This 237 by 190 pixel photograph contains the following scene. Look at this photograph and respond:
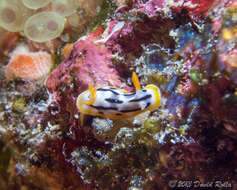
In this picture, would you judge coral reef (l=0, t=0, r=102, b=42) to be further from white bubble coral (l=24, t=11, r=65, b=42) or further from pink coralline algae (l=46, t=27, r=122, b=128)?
pink coralline algae (l=46, t=27, r=122, b=128)

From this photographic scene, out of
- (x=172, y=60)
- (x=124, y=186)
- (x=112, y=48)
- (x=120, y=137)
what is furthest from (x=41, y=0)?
(x=124, y=186)

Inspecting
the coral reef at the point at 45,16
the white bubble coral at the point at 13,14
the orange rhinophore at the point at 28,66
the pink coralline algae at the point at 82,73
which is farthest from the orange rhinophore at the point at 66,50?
the white bubble coral at the point at 13,14

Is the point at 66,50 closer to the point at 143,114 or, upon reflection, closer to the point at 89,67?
the point at 89,67

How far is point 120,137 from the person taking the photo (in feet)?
8.36

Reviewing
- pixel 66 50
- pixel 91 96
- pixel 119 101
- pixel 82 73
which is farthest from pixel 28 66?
pixel 119 101

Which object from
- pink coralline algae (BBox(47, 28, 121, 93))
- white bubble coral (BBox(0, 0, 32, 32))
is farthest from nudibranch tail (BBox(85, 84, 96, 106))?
white bubble coral (BBox(0, 0, 32, 32))

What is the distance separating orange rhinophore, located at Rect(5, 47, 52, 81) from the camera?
3709 mm

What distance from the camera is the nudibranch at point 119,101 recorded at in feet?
7.82

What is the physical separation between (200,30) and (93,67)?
145 centimetres

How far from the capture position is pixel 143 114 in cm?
249

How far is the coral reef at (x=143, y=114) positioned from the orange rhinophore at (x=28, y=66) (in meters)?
0.48

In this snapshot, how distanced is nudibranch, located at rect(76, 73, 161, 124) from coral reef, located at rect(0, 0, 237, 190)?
113mm

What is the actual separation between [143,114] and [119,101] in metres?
0.35

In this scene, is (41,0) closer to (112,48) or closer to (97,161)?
(112,48)
